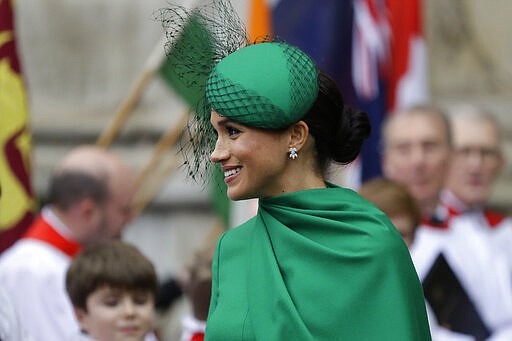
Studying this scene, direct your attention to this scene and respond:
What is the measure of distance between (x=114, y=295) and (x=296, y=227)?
1468 millimetres

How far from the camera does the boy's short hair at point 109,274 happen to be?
16.8 ft

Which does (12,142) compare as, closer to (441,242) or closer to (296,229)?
(441,242)

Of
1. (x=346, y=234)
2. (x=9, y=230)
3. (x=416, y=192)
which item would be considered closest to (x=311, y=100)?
(x=346, y=234)

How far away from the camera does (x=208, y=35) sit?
161 inches

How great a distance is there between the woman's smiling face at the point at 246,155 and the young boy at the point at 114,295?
1.41 m

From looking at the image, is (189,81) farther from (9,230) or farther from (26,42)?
(26,42)

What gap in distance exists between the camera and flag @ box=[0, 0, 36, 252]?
18.6 feet

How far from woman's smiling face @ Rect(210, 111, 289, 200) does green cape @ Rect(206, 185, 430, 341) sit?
0.09 meters

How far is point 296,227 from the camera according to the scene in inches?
151

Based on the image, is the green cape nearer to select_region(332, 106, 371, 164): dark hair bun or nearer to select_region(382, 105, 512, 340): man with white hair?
select_region(332, 106, 371, 164): dark hair bun

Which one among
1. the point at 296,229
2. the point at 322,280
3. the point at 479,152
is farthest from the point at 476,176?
the point at 322,280

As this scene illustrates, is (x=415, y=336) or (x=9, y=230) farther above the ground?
(x=415, y=336)

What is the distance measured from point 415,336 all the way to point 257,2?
14.0ft

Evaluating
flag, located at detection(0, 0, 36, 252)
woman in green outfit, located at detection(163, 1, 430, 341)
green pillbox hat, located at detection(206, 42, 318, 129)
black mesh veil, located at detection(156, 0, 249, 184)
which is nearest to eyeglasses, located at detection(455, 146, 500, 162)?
flag, located at detection(0, 0, 36, 252)
